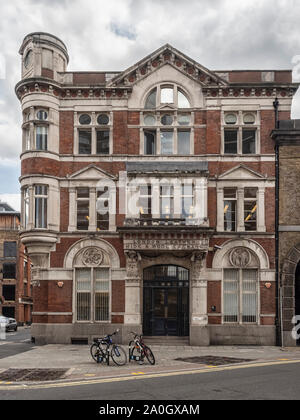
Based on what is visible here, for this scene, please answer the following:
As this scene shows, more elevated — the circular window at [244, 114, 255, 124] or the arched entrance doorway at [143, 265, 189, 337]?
the circular window at [244, 114, 255, 124]

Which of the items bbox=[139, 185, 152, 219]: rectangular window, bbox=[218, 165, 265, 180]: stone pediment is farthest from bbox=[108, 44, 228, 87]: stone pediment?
bbox=[139, 185, 152, 219]: rectangular window

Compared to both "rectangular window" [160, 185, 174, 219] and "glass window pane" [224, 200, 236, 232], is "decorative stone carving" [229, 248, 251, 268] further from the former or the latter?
"rectangular window" [160, 185, 174, 219]

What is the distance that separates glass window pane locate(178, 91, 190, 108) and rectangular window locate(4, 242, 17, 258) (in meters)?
36.2

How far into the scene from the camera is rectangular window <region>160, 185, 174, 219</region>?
1035 inches

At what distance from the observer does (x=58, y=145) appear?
27062 mm

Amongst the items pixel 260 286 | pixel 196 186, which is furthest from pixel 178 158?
pixel 260 286

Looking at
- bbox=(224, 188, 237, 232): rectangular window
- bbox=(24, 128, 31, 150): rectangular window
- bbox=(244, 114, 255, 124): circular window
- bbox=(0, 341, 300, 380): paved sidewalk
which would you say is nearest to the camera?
bbox=(0, 341, 300, 380): paved sidewalk

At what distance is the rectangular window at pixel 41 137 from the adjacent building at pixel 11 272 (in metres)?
32.7

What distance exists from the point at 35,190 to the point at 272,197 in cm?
1213

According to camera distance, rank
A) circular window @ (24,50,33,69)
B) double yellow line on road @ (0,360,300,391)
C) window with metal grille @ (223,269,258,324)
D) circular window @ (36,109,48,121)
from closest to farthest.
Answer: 1. double yellow line on road @ (0,360,300,391)
2. window with metal grille @ (223,269,258,324)
3. circular window @ (36,109,48,121)
4. circular window @ (24,50,33,69)

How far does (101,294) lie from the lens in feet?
86.3

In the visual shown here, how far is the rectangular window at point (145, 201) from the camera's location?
26.3m

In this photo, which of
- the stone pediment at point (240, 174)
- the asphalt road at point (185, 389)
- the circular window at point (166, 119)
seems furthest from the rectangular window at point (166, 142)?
the asphalt road at point (185, 389)

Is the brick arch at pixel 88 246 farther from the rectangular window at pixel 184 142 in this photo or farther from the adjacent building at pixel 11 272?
the adjacent building at pixel 11 272
